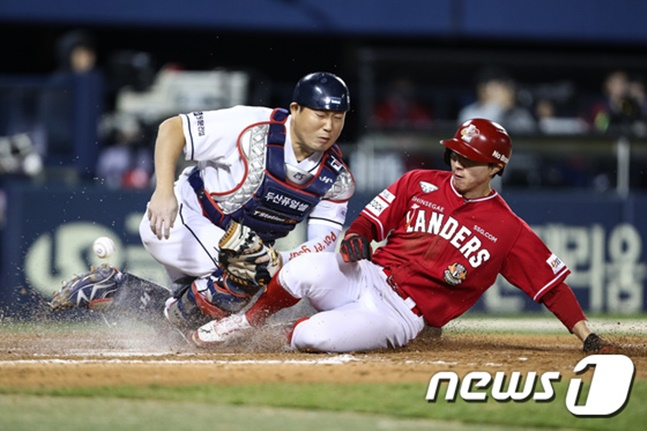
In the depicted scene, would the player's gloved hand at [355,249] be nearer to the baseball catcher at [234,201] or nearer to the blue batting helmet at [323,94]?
the baseball catcher at [234,201]

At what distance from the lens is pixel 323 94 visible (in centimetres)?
570

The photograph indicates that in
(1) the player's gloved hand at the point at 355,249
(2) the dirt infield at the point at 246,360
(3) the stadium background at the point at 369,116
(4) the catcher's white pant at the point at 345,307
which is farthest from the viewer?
(3) the stadium background at the point at 369,116

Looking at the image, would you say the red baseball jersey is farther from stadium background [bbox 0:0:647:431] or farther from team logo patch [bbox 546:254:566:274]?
stadium background [bbox 0:0:647:431]

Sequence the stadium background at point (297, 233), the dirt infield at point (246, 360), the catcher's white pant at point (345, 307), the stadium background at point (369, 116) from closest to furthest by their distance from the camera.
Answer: the stadium background at point (297, 233) < the dirt infield at point (246, 360) < the catcher's white pant at point (345, 307) < the stadium background at point (369, 116)

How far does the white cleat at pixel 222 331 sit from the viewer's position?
5.80 metres

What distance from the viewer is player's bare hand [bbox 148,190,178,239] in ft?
18.0

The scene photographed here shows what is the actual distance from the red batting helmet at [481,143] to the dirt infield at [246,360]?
1.04 m

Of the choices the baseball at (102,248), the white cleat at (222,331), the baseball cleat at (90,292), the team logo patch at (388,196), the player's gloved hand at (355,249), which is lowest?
the white cleat at (222,331)

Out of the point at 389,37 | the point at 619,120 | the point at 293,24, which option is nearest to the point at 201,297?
the point at 619,120

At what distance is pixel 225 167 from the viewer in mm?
6090

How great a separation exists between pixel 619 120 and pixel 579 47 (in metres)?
4.55

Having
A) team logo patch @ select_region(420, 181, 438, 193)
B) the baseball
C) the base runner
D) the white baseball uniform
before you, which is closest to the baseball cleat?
the baseball

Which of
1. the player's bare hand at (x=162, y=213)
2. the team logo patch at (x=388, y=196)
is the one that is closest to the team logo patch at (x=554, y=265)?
the team logo patch at (x=388, y=196)

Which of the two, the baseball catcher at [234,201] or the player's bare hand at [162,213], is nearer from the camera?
the player's bare hand at [162,213]
